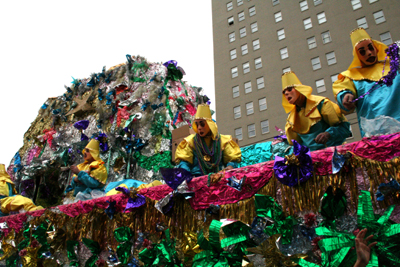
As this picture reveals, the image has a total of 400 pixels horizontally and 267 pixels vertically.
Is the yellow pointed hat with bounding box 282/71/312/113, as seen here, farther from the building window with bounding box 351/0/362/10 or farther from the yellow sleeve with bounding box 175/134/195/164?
the building window with bounding box 351/0/362/10

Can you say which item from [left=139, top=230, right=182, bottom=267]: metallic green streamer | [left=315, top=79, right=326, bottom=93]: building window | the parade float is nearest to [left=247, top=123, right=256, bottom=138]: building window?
[left=315, top=79, right=326, bottom=93]: building window

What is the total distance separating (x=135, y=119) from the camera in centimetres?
558

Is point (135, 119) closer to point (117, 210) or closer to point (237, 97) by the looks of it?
point (117, 210)

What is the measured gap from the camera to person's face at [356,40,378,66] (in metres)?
2.50

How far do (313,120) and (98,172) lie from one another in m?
2.89

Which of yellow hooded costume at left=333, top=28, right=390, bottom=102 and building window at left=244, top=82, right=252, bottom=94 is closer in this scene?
yellow hooded costume at left=333, top=28, right=390, bottom=102

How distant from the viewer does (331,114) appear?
8.66 ft

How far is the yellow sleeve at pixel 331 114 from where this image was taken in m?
2.64

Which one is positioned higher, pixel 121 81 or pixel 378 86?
pixel 121 81

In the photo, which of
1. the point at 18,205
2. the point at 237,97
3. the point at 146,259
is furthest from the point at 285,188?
the point at 237,97

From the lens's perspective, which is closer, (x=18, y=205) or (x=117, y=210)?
(x=117, y=210)

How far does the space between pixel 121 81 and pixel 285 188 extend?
538 cm

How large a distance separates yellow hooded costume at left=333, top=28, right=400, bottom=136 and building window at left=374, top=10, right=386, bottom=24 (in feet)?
53.7

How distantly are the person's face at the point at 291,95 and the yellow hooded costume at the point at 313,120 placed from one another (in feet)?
0.09
